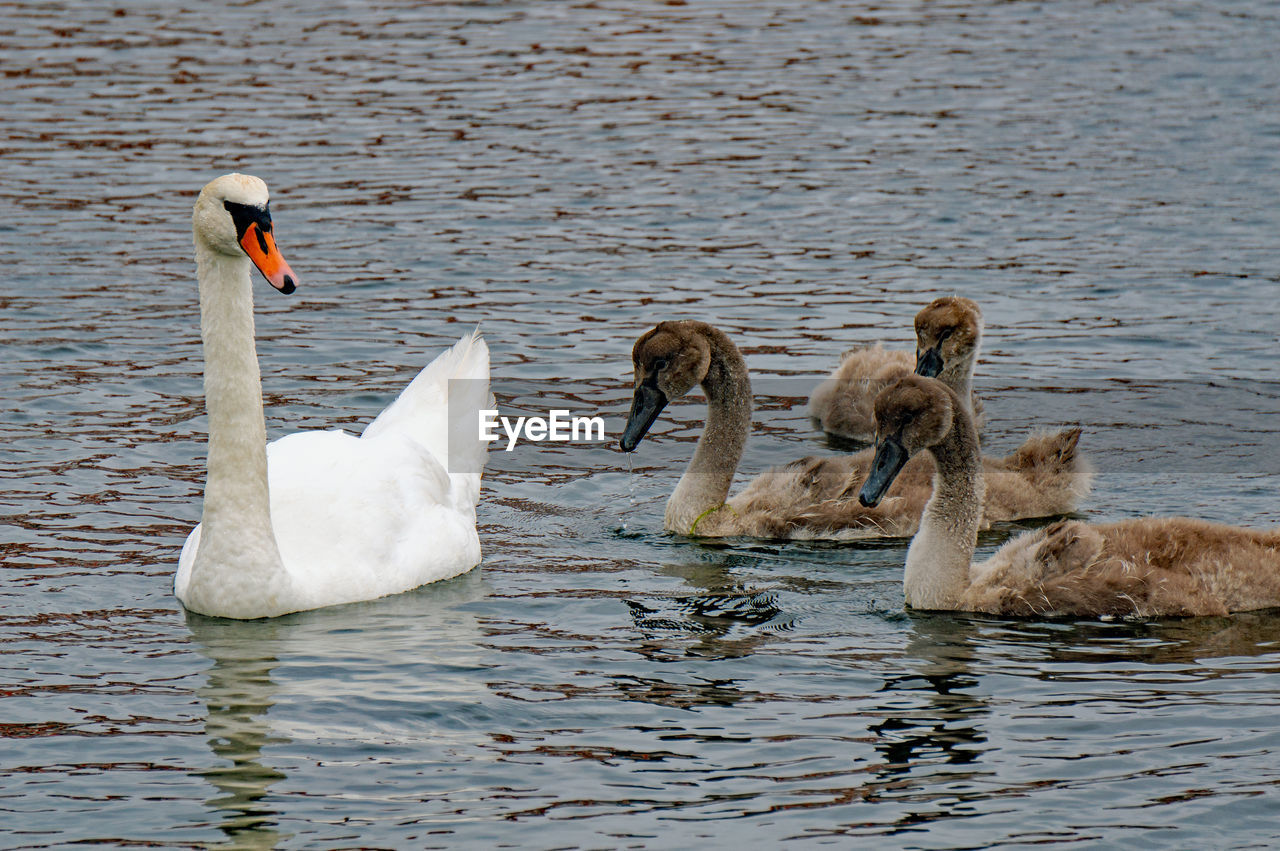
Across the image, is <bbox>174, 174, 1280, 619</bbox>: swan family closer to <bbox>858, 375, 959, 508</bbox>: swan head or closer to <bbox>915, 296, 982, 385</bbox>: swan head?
<bbox>858, 375, 959, 508</bbox>: swan head

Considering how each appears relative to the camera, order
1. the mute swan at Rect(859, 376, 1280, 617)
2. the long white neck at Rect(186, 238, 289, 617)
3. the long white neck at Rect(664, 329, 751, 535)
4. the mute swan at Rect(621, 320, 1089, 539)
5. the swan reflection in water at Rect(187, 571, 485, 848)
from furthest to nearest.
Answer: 1. the long white neck at Rect(664, 329, 751, 535)
2. the mute swan at Rect(621, 320, 1089, 539)
3. the mute swan at Rect(859, 376, 1280, 617)
4. the long white neck at Rect(186, 238, 289, 617)
5. the swan reflection in water at Rect(187, 571, 485, 848)

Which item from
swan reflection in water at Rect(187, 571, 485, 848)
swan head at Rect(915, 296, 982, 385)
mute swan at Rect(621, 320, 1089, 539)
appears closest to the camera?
A: swan reflection in water at Rect(187, 571, 485, 848)

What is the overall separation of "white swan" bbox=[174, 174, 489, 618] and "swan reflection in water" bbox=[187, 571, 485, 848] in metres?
0.15

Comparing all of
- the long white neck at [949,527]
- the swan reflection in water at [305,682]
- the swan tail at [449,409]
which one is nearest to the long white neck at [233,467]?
the swan reflection in water at [305,682]

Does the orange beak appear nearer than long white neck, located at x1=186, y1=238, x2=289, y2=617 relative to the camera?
Yes

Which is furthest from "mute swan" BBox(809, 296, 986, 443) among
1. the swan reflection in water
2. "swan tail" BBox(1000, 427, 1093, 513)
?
the swan reflection in water

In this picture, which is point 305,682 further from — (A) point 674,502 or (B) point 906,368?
(B) point 906,368

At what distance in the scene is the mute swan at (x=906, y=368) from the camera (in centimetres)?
1155

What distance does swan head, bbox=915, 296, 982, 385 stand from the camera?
11531mm

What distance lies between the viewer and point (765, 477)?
36.4 ft

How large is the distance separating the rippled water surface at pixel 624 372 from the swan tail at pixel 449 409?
513 mm

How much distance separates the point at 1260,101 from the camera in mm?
22562

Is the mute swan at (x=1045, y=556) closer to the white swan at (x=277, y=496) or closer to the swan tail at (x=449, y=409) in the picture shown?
the white swan at (x=277, y=496)

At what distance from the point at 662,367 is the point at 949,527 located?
7.39 feet
